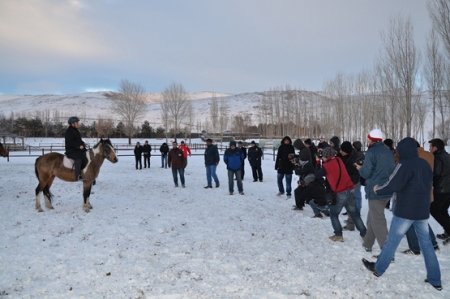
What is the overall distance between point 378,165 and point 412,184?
774mm

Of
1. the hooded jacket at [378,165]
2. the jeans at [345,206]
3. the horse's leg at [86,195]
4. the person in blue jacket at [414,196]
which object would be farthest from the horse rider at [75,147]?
the person in blue jacket at [414,196]

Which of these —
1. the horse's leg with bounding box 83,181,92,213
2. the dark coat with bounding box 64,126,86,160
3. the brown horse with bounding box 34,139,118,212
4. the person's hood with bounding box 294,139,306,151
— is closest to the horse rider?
the dark coat with bounding box 64,126,86,160

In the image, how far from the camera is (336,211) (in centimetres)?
456

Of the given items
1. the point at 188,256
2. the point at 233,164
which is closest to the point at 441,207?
the point at 188,256

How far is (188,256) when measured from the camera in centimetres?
403

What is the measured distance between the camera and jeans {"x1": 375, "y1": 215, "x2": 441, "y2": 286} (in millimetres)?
3068

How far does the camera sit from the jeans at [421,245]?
307 cm

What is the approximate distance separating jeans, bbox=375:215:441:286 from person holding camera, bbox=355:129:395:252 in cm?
65

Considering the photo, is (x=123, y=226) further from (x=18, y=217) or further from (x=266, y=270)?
(x=266, y=270)

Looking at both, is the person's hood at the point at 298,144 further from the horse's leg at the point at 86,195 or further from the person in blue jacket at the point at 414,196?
the horse's leg at the point at 86,195

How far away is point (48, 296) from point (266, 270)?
2.64 m

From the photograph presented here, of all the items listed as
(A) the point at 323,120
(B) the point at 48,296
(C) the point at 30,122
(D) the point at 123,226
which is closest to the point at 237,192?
(D) the point at 123,226

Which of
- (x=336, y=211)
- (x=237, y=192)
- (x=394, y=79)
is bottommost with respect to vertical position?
(x=237, y=192)

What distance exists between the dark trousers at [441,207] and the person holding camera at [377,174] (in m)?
1.12
